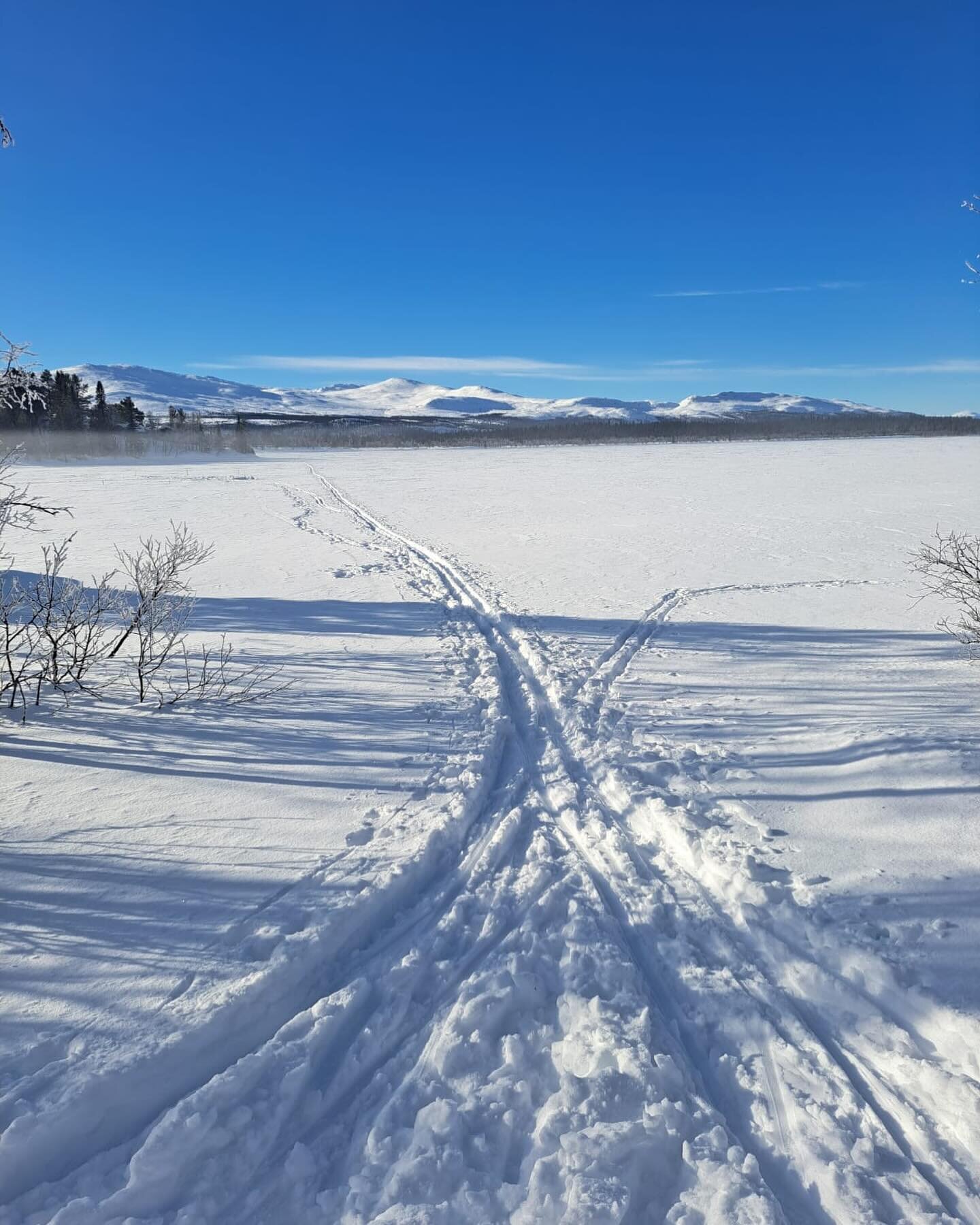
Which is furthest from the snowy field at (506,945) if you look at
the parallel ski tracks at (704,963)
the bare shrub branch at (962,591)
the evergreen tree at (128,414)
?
the evergreen tree at (128,414)

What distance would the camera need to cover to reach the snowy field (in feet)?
8.86

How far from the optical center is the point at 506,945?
154 inches

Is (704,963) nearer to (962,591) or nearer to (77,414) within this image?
(962,591)

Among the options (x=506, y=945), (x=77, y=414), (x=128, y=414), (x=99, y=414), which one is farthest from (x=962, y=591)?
(x=128, y=414)

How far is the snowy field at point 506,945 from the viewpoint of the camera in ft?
8.86

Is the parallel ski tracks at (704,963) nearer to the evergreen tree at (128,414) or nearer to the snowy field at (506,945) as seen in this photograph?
the snowy field at (506,945)

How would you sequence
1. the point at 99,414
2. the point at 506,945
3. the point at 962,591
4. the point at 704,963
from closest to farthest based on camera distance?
the point at 704,963, the point at 506,945, the point at 962,591, the point at 99,414

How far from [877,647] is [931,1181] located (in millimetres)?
7966

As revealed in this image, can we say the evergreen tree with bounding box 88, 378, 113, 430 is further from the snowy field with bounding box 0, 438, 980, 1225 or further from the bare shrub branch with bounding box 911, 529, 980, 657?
the bare shrub branch with bounding box 911, 529, 980, 657

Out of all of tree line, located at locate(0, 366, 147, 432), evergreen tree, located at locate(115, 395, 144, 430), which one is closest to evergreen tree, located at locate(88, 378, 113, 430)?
tree line, located at locate(0, 366, 147, 432)

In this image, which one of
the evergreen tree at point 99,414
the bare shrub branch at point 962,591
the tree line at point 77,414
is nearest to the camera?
the bare shrub branch at point 962,591

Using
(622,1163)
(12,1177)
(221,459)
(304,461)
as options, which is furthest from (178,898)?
(221,459)

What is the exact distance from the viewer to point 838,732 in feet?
21.4

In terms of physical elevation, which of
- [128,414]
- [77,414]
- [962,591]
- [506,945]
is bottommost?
[506,945]
